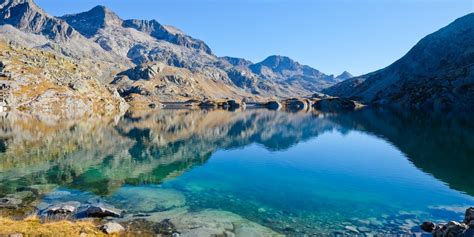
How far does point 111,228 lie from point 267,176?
32.1 meters

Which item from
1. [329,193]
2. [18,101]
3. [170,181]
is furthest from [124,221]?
[18,101]

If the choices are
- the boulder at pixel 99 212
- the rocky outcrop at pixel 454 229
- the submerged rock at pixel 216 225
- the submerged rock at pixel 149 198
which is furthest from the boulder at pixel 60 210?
the rocky outcrop at pixel 454 229

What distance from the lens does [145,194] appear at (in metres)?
45.6

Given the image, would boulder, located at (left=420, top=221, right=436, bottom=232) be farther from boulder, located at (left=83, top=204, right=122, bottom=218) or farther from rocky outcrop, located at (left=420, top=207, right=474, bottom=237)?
boulder, located at (left=83, top=204, right=122, bottom=218)

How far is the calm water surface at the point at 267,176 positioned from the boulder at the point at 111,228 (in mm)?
7049

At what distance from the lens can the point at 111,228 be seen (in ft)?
99.5

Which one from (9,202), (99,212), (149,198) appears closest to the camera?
(99,212)

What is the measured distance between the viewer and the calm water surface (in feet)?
130

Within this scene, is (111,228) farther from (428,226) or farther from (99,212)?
(428,226)

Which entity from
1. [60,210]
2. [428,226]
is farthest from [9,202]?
[428,226]

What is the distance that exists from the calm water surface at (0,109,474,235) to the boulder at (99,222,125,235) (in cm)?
705

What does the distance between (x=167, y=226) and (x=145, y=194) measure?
13.0m

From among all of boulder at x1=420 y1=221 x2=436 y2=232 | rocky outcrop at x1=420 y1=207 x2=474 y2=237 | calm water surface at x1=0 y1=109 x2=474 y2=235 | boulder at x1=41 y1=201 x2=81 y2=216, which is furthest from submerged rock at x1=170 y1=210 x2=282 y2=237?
boulder at x1=420 y1=221 x2=436 y2=232

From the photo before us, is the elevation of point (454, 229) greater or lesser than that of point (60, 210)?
greater
